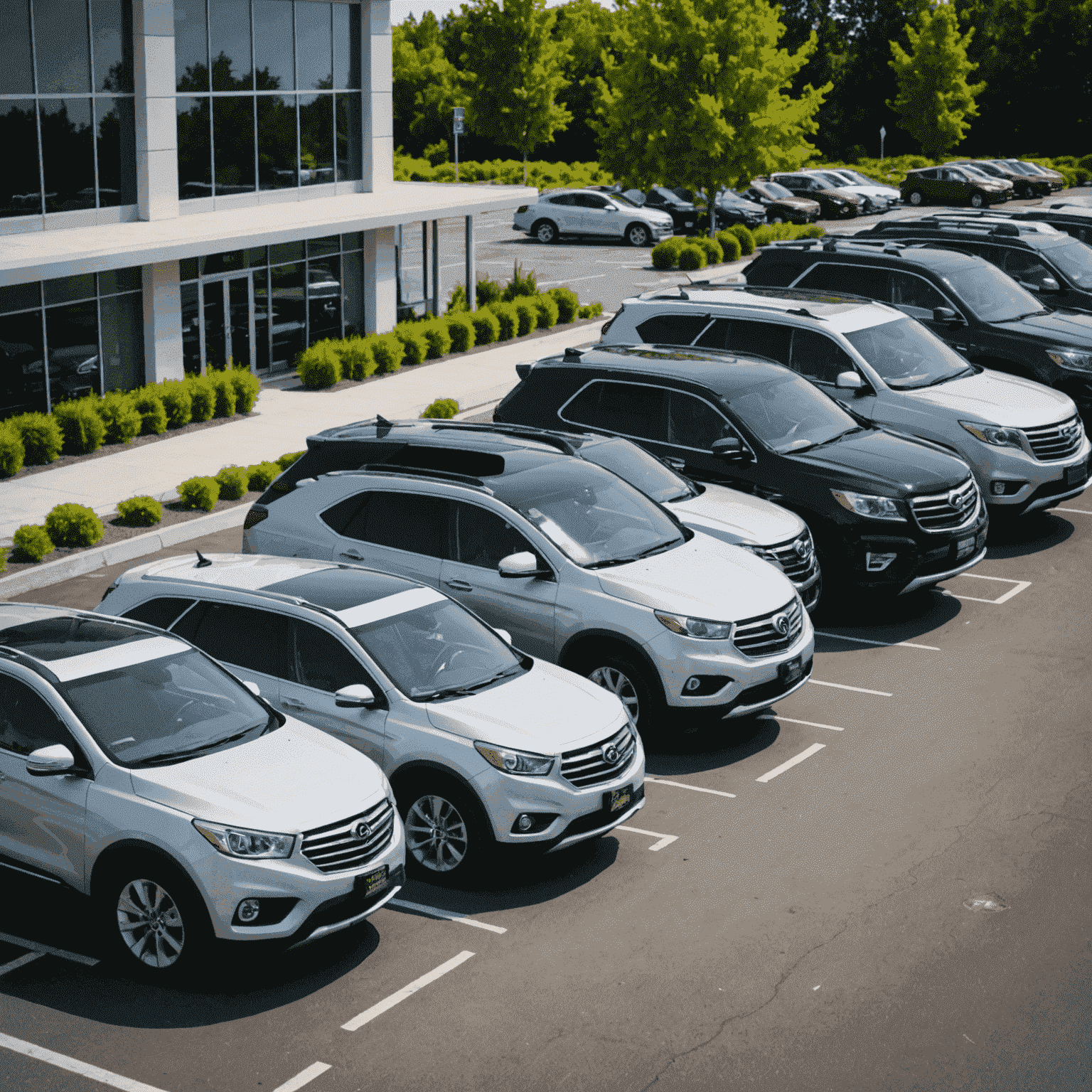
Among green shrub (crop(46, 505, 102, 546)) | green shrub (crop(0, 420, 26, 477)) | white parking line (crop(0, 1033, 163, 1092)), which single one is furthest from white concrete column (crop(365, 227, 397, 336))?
white parking line (crop(0, 1033, 163, 1092))

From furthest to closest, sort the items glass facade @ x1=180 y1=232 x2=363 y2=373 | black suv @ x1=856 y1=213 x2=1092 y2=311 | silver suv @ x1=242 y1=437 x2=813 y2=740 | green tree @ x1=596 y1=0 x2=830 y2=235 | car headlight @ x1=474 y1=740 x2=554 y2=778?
green tree @ x1=596 y1=0 x2=830 y2=235 < glass facade @ x1=180 y1=232 x2=363 y2=373 < black suv @ x1=856 y1=213 x2=1092 y2=311 < silver suv @ x1=242 y1=437 x2=813 y2=740 < car headlight @ x1=474 y1=740 x2=554 y2=778

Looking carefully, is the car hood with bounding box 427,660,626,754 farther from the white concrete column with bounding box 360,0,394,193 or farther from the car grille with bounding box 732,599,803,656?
the white concrete column with bounding box 360,0,394,193

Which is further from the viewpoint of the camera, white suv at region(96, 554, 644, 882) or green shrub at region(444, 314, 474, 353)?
green shrub at region(444, 314, 474, 353)

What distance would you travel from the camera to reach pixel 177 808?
7.25 meters

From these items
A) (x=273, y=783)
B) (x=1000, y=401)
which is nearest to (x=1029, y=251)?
(x=1000, y=401)

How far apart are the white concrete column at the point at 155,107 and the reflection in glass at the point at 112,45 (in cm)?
11

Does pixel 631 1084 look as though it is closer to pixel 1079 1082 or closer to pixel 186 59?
pixel 1079 1082

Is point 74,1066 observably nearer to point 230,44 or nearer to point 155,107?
point 155,107

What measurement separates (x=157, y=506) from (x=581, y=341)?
13028 mm

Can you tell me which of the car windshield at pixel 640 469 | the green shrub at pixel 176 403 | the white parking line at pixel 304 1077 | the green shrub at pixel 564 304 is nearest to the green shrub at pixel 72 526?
the car windshield at pixel 640 469

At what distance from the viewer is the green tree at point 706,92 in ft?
123

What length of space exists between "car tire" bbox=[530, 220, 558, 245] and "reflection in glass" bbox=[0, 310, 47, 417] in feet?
84.2

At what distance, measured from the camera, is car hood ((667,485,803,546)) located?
1183 cm

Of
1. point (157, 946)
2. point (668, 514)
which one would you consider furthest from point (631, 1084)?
point (668, 514)
